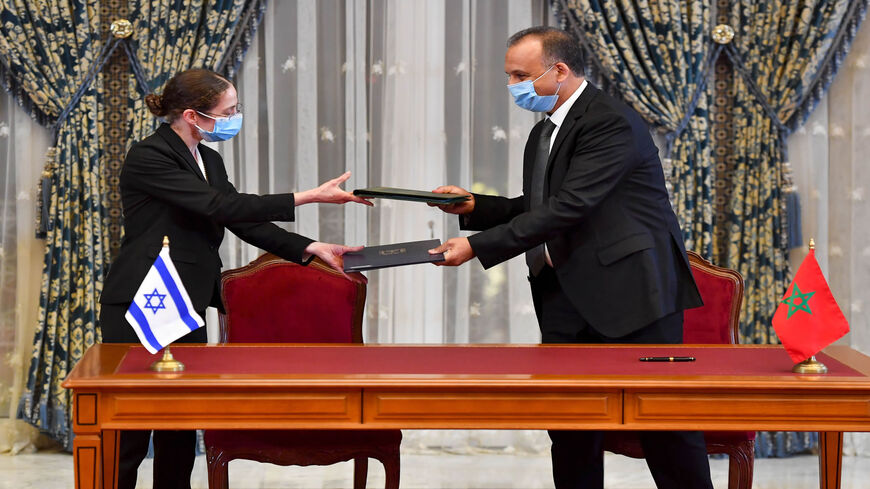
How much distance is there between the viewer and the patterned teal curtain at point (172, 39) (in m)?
4.56

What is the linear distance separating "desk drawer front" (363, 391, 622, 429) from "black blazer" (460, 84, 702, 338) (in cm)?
59

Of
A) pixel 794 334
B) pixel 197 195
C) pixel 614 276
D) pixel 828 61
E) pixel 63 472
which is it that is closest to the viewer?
pixel 794 334

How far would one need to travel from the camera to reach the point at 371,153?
472cm

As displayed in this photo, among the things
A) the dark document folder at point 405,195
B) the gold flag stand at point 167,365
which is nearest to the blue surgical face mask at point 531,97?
the dark document folder at point 405,195

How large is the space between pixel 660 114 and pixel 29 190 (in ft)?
9.53

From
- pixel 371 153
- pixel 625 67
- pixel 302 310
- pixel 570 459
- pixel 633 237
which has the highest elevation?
pixel 625 67

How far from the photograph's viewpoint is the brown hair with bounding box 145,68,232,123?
3230 mm

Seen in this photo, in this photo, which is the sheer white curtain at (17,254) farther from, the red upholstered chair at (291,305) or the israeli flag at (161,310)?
the israeli flag at (161,310)

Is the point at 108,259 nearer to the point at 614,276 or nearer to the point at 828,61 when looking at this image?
the point at 614,276

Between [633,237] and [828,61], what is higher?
[828,61]

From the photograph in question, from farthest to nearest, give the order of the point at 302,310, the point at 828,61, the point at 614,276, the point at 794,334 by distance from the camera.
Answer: the point at 828,61
the point at 302,310
the point at 614,276
the point at 794,334

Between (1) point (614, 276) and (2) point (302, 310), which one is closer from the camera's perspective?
(1) point (614, 276)

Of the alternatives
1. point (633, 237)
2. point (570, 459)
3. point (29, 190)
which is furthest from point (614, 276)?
point (29, 190)

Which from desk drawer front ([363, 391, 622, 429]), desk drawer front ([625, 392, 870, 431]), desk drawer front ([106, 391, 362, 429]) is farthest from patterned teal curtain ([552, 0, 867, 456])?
desk drawer front ([106, 391, 362, 429])
